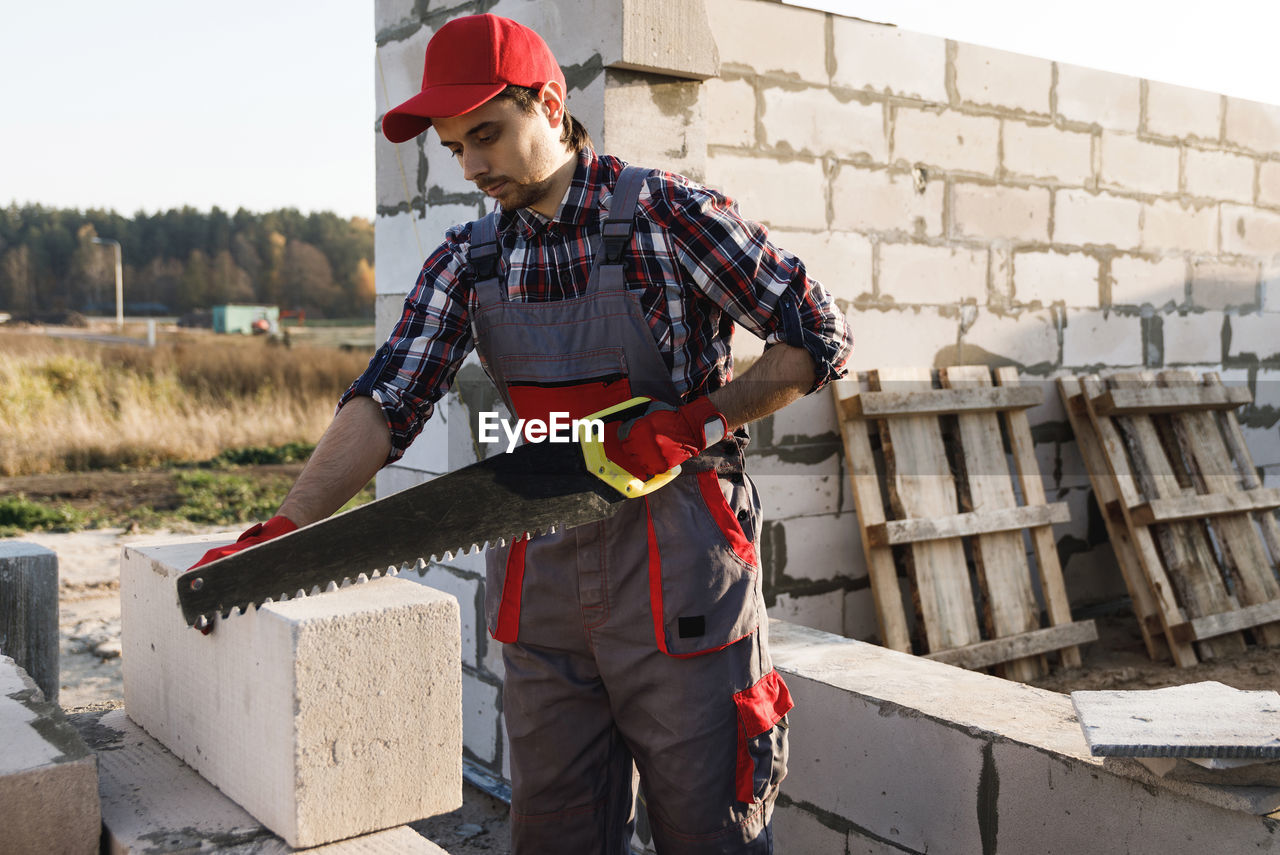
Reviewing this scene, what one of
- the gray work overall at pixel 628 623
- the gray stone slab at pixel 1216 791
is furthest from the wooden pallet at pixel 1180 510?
the gray work overall at pixel 628 623

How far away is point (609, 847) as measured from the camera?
222cm

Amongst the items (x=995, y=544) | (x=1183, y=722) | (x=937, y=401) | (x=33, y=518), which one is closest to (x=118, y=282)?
(x=33, y=518)

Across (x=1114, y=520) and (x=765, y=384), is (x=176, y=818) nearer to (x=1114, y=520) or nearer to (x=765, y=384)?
(x=765, y=384)

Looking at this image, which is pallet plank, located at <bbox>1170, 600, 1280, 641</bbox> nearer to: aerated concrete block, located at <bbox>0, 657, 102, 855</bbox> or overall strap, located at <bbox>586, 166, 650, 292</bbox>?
overall strap, located at <bbox>586, 166, 650, 292</bbox>

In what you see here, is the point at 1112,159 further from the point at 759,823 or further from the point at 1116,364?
the point at 759,823

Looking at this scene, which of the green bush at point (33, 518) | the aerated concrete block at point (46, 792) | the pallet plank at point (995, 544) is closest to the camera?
the aerated concrete block at point (46, 792)

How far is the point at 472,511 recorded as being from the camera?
6.43 ft

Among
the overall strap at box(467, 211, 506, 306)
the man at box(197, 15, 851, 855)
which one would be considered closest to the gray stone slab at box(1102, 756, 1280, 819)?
the man at box(197, 15, 851, 855)

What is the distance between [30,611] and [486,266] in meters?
1.93

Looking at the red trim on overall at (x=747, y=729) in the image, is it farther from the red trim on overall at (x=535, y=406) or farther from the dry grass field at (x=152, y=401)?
the dry grass field at (x=152, y=401)

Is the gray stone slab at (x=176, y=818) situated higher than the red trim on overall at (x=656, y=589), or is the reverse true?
the red trim on overall at (x=656, y=589)

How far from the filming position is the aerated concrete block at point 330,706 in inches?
68.2

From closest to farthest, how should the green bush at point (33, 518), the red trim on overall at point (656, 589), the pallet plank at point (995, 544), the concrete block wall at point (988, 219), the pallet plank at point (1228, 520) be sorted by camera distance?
1. the red trim on overall at point (656, 589)
2. the concrete block wall at point (988, 219)
3. the pallet plank at point (995, 544)
4. the pallet plank at point (1228, 520)
5. the green bush at point (33, 518)

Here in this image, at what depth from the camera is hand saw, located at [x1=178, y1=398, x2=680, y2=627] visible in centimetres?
184
